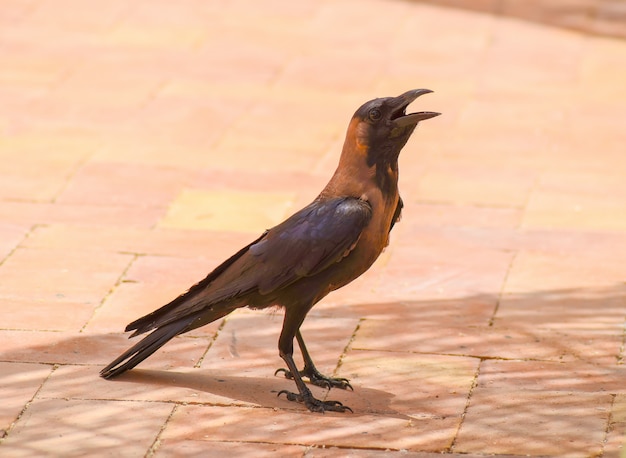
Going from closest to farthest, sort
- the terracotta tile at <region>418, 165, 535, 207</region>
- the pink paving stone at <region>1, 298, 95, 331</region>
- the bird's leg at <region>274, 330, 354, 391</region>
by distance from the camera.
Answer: the bird's leg at <region>274, 330, 354, 391</region>
the pink paving stone at <region>1, 298, 95, 331</region>
the terracotta tile at <region>418, 165, 535, 207</region>

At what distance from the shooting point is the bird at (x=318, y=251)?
4793 millimetres

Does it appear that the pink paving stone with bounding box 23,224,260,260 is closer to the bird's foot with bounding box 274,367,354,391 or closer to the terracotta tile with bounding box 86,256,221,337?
the terracotta tile with bounding box 86,256,221,337

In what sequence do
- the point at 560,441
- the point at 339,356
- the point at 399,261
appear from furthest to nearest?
the point at 399,261, the point at 339,356, the point at 560,441

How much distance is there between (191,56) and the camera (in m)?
10.6

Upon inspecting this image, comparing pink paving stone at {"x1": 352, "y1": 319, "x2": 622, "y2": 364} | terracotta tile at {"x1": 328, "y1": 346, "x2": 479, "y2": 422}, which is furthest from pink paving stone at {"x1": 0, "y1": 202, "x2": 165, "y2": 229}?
terracotta tile at {"x1": 328, "y1": 346, "x2": 479, "y2": 422}

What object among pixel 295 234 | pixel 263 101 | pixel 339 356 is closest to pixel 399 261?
pixel 339 356

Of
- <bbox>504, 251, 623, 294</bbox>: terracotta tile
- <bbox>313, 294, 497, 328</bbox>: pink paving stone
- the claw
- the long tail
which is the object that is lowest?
<bbox>504, 251, 623, 294</bbox>: terracotta tile

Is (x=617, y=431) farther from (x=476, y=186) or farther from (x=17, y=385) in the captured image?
(x=476, y=186)

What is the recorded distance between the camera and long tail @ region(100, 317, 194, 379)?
4.92 m

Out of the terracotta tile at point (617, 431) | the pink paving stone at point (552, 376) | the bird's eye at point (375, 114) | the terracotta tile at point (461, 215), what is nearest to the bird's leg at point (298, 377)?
the pink paving stone at point (552, 376)

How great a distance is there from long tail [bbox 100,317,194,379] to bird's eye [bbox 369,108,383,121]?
1036 millimetres

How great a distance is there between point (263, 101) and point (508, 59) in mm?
2410

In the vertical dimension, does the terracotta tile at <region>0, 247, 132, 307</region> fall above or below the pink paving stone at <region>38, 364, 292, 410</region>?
below

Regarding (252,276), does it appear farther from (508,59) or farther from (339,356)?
(508,59)
